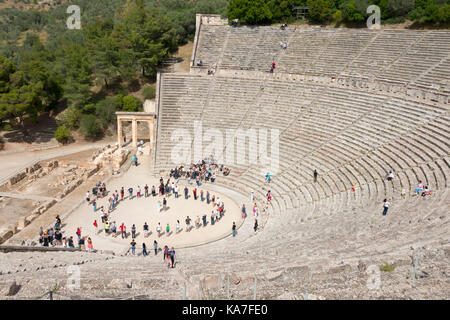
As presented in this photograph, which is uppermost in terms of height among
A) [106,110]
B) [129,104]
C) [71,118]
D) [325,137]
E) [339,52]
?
[339,52]

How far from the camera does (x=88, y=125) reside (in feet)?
103

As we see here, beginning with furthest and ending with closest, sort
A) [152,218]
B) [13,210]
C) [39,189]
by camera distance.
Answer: [39,189], [13,210], [152,218]

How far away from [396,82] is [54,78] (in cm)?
2693

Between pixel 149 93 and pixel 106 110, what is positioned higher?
pixel 149 93

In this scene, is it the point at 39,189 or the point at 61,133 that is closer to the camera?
the point at 39,189

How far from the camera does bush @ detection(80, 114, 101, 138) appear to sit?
103 ft

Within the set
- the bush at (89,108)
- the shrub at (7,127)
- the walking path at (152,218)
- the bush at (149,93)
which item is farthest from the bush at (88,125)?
the walking path at (152,218)

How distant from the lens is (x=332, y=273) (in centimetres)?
915

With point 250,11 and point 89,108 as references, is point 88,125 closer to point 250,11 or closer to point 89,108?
point 89,108

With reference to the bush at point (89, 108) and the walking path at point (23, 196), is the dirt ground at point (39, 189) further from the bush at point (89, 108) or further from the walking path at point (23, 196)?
the bush at point (89, 108)

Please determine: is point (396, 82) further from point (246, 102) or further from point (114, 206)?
point (114, 206)

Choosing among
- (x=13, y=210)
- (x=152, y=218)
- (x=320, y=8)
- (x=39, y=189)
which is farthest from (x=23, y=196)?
(x=320, y=8)

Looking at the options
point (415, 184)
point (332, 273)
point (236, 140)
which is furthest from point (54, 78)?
point (332, 273)

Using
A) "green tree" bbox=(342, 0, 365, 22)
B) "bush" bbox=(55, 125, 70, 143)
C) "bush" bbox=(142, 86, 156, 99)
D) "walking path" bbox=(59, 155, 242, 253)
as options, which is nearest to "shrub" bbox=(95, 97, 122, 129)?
"bush" bbox=(142, 86, 156, 99)
